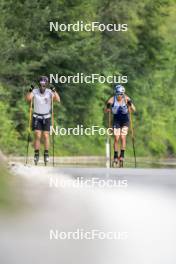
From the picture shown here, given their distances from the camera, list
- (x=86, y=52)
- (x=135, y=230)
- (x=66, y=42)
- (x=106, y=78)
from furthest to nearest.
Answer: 1. (x=86, y=52)
2. (x=66, y=42)
3. (x=106, y=78)
4. (x=135, y=230)

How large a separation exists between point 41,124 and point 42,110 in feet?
0.53

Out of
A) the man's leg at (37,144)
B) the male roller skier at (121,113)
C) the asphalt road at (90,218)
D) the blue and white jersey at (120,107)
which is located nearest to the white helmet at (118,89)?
the male roller skier at (121,113)

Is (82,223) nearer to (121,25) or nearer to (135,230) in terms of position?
(135,230)

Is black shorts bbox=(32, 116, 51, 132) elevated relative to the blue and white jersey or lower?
lower

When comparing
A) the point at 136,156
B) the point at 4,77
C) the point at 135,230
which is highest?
the point at 4,77

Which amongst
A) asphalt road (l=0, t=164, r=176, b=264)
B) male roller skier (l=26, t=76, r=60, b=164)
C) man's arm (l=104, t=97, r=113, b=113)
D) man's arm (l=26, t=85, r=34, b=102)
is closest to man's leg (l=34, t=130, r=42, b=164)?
male roller skier (l=26, t=76, r=60, b=164)

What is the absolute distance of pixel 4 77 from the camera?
13516 mm

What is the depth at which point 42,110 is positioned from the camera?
11.6 m

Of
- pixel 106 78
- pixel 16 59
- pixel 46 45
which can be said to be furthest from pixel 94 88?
pixel 16 59

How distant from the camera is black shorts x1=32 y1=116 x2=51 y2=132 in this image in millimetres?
11727

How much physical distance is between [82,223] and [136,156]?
9.42ft

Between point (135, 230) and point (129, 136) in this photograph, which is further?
point (129, 136)

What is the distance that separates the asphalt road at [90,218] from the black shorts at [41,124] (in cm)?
45

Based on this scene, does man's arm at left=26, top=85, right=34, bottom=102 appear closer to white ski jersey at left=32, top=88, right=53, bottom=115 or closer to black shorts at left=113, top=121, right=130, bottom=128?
white ski jersey at left=32, top=88, right=53, bottom=115
